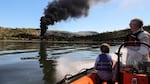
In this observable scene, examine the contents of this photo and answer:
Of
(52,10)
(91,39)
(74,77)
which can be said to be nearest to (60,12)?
(52,10)

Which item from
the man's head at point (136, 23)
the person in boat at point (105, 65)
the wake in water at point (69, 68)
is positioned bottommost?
the wake in water at point (69, 68)

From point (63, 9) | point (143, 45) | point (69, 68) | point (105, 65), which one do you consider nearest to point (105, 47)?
point (105, 65)

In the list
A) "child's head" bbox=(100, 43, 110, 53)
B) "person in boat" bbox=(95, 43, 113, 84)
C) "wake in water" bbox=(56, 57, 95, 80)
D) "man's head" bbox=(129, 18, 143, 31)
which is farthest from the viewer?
"wake in water" bbox=(56, 57, 95, 80)

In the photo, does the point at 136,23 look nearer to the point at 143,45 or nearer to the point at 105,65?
the point at 143,45

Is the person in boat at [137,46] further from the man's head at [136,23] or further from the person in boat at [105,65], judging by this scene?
the person in boat at [105,65]

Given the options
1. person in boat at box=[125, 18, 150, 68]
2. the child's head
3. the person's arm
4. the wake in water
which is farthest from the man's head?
the wake in water

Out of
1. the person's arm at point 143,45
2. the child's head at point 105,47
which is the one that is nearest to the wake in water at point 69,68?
the child's head at point 105,47

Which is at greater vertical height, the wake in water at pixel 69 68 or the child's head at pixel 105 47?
the child's head at pixel 105 47

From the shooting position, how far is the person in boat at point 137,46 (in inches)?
309

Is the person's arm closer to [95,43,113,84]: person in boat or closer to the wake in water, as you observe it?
[95,43,113,84]: person in boat

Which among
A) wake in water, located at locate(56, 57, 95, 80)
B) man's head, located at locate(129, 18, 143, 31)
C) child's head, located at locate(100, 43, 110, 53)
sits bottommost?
wake in water, located at locate(56, 57, 95, 80)

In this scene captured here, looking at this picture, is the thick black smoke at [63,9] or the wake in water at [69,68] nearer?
the wake in water at [69,68]

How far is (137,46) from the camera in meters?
7.96

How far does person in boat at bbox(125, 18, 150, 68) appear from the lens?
785cm
